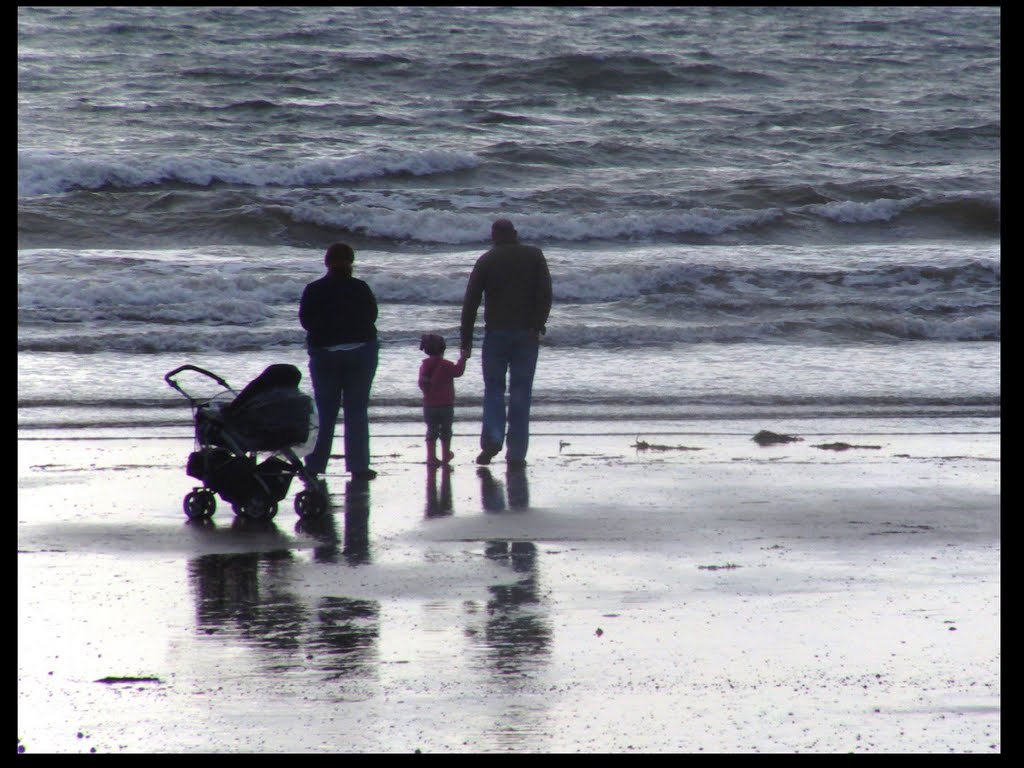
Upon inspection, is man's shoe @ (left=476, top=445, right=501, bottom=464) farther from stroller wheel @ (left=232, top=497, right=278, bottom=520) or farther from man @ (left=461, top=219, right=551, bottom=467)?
stroller wheel @ (left=232, top=497, right=278, bottom=520)

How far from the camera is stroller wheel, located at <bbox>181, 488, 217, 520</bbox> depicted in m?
7.59

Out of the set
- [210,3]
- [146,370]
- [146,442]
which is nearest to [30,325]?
[146,370]

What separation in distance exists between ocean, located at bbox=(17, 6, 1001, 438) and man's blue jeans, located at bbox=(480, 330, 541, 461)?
1.43 metres

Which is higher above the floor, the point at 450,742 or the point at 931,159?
the point at 931,159

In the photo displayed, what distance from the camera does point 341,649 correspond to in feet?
16.6

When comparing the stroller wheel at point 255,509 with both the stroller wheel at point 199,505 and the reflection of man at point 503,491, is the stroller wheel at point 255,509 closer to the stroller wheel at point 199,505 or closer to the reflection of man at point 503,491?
the stroller wheel at point 199,505

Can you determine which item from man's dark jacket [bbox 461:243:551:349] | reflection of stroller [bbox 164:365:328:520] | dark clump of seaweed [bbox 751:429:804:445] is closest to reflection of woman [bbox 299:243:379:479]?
reflection of stroller [bbox 164:365:328:520]

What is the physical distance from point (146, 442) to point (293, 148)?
2499 cm

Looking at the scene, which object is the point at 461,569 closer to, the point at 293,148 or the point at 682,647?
the point at 682,647

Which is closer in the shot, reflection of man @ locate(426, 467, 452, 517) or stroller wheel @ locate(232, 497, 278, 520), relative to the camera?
stroller wheel @ locate(232, 497, 278, 520)

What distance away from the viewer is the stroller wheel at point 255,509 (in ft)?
24.9

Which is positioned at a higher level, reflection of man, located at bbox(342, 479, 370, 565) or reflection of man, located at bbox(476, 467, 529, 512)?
reflection of man, located at bbox(476, 467, 529, 512)

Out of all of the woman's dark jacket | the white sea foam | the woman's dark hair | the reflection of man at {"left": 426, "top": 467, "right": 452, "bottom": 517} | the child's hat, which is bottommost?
the reflection of man at {"left": 426, "top": 467, "right": 452, "bottom": 517}

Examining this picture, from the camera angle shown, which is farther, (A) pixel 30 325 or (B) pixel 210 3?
(B) pixel 210 3
